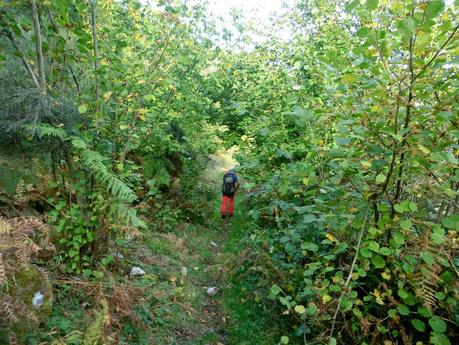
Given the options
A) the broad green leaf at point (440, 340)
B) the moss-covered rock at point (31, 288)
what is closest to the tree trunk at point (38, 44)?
the moss-covered rock at point (31, 288)

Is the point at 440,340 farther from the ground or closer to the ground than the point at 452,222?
closer to the ground

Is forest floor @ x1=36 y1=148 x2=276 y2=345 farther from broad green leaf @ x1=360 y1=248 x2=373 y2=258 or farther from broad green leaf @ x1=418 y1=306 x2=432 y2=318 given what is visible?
broad green leaf @ x1=360 y1=248 x2=373 y2=258

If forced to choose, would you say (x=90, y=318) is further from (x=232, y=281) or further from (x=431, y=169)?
(x=431, y=169)

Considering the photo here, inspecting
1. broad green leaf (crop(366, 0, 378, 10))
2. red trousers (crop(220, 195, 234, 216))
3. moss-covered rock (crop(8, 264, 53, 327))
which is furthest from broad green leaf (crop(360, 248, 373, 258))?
red trousers (crop(220, 195, 234, 216))

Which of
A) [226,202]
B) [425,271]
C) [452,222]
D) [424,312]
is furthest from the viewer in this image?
[226,202]

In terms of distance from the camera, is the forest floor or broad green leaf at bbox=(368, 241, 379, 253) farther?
the forest floor

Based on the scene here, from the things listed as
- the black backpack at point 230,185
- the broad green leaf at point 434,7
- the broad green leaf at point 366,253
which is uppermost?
the broad green leaf at point 434,7

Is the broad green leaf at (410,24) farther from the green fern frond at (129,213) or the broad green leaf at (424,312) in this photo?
Answer: the green fern frond at (129,213)

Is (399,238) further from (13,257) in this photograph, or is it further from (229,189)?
(229,189)

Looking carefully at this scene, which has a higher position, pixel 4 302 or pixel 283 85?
pixel 283 85

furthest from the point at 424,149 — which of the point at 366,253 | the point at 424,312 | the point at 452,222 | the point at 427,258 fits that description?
the point at 424,312

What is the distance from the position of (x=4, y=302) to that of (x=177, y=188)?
253 inches

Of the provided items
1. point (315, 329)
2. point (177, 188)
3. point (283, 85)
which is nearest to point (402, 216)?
point (315, 329)

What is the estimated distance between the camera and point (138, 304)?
4.26 m
